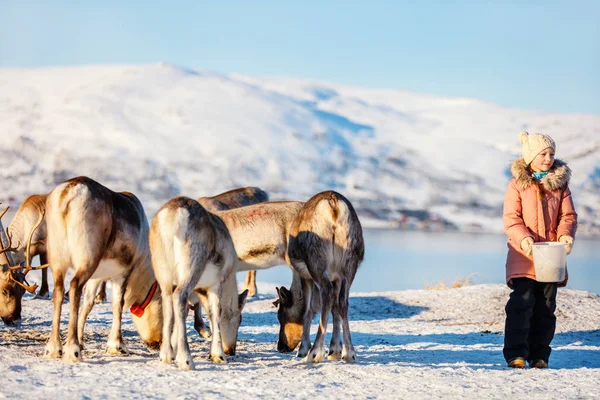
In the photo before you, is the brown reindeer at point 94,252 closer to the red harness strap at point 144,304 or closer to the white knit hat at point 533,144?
the red harness strap at point 144,304

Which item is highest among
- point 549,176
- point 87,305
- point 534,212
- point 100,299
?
point 549,176

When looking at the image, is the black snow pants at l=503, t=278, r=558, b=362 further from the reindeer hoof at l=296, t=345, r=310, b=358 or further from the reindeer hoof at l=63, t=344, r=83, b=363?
the reindeer hoof at l=63, t=344, r=83, b=363

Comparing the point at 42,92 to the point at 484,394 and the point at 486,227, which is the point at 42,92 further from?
the point at 484,394

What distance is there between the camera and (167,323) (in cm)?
761

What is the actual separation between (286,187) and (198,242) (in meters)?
125

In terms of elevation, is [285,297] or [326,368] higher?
[285,297]

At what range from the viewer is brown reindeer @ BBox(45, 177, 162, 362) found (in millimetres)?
7734

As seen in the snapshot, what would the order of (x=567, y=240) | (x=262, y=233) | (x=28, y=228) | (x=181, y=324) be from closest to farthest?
(x=181, y=324), (x=567, y=240), (x=262, y=233), (x=28, y=228)

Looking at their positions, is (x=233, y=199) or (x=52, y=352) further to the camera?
(x=233, y=199)

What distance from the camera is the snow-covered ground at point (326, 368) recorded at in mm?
6578

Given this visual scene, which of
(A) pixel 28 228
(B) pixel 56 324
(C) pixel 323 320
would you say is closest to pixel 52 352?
(B) pixel 56 324

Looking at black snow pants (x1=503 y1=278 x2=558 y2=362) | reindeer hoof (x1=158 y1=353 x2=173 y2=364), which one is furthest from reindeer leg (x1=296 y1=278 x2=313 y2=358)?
black snow pants (x1=503 y1=278 x2=558 y2=362)

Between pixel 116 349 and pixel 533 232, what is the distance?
4.65 m

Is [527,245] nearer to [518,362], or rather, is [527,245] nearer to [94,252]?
[518,362]
